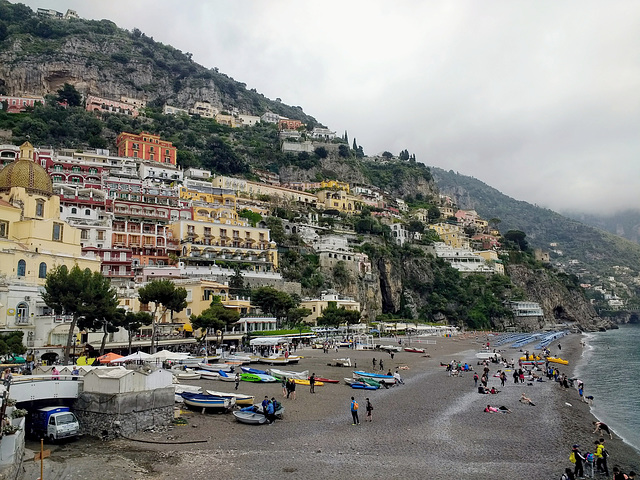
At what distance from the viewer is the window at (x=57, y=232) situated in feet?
135

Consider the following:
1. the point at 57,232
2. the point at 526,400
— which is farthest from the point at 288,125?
the point at 526,400

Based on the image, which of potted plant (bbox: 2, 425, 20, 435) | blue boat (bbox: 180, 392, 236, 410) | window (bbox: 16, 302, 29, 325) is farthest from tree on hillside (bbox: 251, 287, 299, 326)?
potted plant (bbox: 2, 425, 20, 435)

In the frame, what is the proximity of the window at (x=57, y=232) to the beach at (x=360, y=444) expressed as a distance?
70.6 feet

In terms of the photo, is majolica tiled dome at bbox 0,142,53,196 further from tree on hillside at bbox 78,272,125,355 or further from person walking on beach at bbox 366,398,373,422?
person walking on beach at bbox 366,398,373,422

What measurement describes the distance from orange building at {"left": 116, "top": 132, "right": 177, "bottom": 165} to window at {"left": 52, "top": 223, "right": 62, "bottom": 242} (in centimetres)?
5132

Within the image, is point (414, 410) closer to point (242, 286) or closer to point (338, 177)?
point (242, 286)

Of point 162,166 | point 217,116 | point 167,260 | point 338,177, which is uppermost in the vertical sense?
point 217,116

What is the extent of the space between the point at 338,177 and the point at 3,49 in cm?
8746

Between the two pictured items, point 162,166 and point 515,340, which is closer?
point 515,340

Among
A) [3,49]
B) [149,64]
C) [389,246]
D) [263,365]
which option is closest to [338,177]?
[389,246]

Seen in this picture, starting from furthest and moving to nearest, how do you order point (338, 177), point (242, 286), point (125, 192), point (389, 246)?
point (338, 177) < point (389, 246) < point (125, 192) < point (242, 286)

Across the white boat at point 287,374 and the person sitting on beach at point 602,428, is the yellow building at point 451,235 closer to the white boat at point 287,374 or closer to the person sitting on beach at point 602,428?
the white boat at point 287,374

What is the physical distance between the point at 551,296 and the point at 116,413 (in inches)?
4567

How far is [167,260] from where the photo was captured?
61.6 metres
